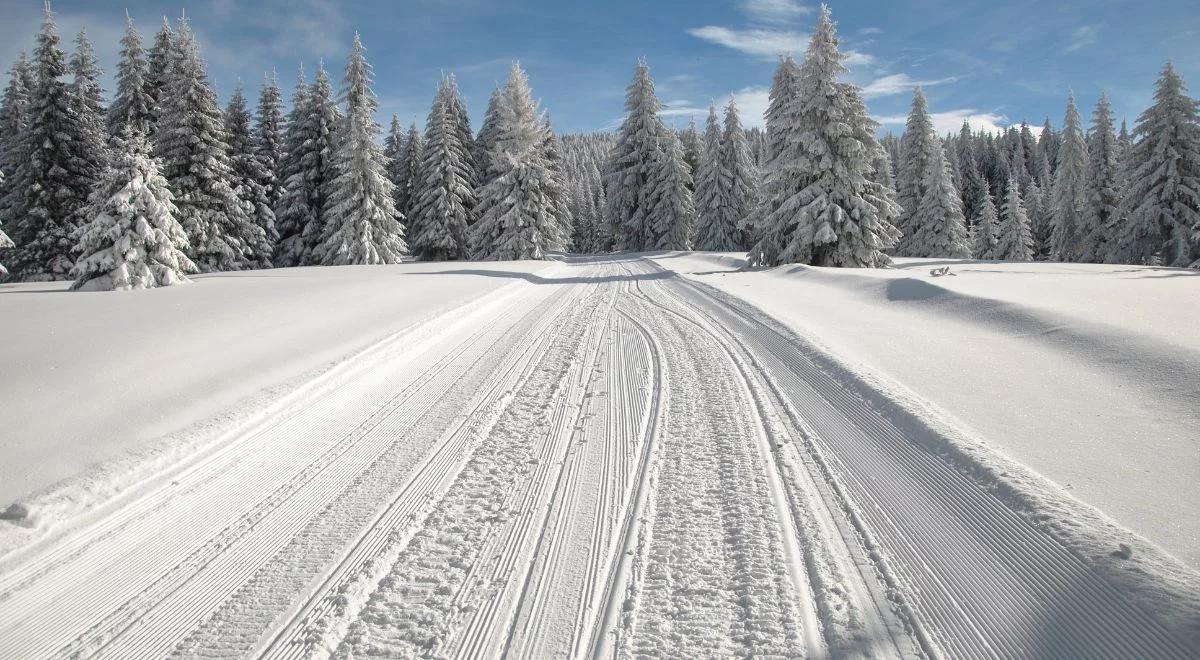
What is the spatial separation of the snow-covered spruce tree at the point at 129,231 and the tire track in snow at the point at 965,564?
16011mm

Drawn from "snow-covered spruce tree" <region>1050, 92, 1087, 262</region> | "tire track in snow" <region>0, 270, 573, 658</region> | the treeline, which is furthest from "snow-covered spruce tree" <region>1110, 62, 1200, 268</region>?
"tire track in snow" <region>0, 270, 573, 658</region>

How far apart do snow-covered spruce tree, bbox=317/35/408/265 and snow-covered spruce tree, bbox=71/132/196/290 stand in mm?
10661

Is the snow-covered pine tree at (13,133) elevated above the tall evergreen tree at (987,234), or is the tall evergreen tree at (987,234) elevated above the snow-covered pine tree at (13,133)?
the snow-covered pine tree at (13,133)

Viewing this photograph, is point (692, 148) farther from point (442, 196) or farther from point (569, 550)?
point (569, 550)

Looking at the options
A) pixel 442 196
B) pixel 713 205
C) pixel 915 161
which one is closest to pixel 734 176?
pixel 713 205

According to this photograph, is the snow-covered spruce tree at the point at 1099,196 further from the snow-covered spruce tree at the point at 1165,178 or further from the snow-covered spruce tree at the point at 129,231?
the snow-covered spruce tree at the point at 129,231

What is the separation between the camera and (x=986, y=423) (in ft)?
14.0

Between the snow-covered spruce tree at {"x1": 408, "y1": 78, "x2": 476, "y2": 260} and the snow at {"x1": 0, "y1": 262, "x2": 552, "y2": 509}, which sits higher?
the snow-covered spruce tree at {"x1": 408, "y1": 78, "x2": 476, "y2": 260}

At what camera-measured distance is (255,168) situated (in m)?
27.6

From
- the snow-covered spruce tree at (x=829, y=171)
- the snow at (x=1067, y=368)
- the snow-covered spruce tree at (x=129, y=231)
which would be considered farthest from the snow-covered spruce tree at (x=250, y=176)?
the snow at (x=1067, y=368)

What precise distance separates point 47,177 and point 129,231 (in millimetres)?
13865

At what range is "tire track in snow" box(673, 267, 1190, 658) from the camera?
2150 millimetres

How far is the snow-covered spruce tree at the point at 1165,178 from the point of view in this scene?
78.4ft

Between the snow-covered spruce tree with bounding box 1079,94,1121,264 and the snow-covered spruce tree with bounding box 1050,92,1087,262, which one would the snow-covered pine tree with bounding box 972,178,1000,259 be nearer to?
the snow-covered spruce tree with bounding box 1050,92,1087,262
